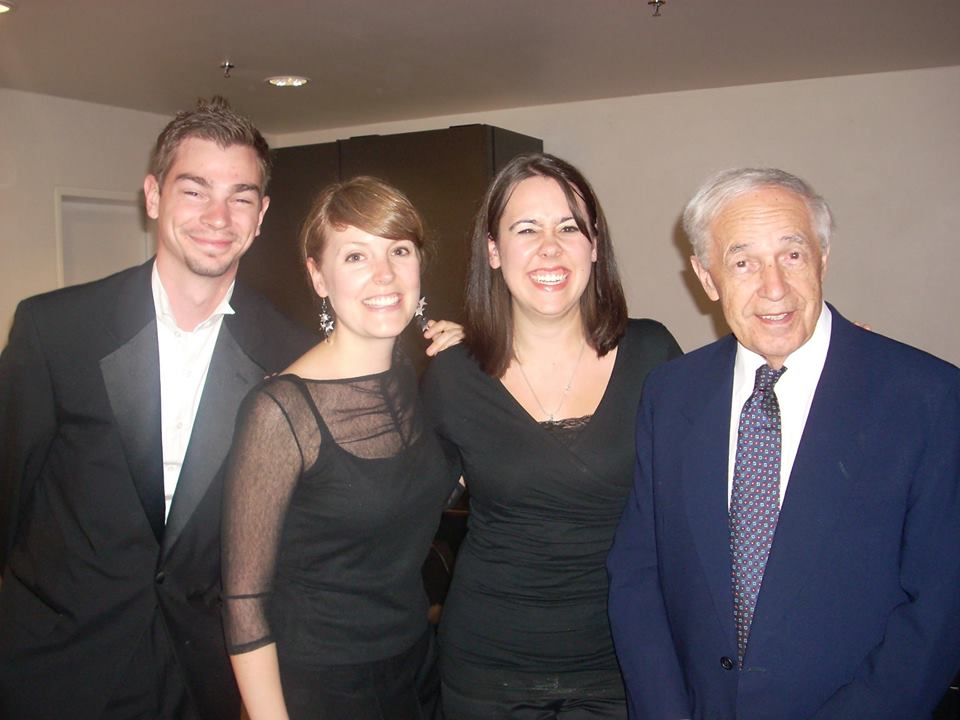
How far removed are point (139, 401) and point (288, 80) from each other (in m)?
3.09

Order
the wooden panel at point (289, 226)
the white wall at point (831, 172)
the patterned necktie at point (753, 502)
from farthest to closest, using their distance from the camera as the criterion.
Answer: the wooden panel at point (289, 226)
the white wall at point (831, 172)
the patterned necktie at point (753, 502)

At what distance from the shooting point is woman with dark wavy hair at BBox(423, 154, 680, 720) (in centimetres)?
179

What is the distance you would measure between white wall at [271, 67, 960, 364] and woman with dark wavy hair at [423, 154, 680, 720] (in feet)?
10.7

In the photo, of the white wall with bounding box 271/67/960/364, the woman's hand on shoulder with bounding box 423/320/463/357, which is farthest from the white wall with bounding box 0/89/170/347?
the woman's hand on shoulder with bounding box 423/320/463/357

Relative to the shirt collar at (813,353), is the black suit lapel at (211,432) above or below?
below

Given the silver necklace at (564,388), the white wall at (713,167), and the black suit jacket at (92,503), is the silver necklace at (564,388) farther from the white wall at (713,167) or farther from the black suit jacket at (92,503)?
the white wall at (713,167)

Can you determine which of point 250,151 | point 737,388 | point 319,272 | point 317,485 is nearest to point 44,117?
point 250,151

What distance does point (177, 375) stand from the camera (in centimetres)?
197

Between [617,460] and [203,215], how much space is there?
109 cm

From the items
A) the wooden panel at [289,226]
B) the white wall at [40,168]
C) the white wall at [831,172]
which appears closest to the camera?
the white wall at [831,172]

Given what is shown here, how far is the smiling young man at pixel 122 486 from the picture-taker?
1.86 m

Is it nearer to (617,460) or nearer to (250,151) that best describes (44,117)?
(250,151)

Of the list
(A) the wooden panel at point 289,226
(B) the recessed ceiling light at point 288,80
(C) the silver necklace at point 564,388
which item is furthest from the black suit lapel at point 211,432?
(A) the wooden panel at point 289,226

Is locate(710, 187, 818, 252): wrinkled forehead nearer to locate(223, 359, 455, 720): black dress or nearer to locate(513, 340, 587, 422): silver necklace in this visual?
locate(513, 340, 587, 422): silver necklace
